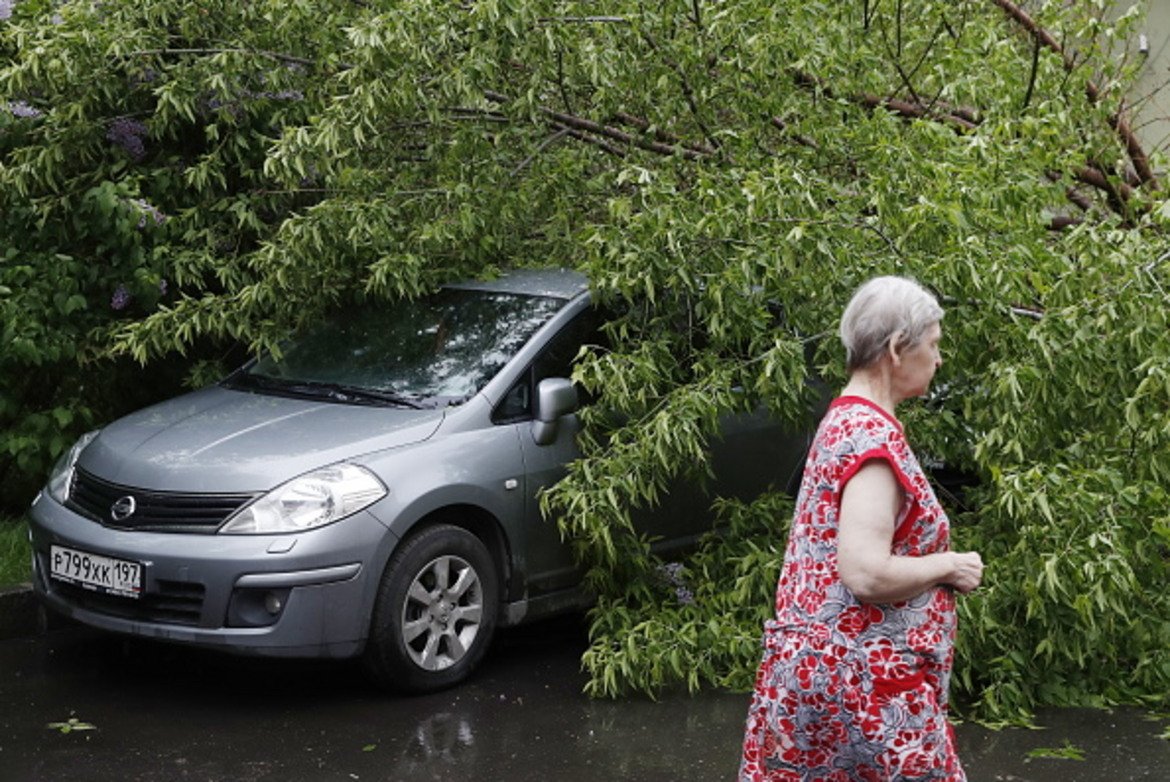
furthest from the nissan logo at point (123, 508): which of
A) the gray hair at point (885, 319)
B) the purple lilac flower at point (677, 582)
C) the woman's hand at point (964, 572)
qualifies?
the woman's hand at point (964, 572)

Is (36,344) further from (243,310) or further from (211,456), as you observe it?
(211,456)

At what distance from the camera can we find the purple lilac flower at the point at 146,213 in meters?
8.42

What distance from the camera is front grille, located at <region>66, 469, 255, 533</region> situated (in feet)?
21.3

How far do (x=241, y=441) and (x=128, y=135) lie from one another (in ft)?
8.45

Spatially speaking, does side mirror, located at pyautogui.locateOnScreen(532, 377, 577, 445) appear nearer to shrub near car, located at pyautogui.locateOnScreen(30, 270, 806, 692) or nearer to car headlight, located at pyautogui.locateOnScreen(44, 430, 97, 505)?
shrub near car, located at pyautogui.locateOnScreen(30, 270, 806, 692)

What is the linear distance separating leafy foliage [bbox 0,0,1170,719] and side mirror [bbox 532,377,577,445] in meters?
0.15

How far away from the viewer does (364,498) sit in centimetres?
653

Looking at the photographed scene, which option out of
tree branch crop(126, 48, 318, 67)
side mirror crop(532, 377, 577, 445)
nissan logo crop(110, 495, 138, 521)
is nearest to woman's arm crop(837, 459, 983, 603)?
side mirror crop(532, 377, 577, 445)

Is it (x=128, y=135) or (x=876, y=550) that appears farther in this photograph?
→ (x=128, y=135)

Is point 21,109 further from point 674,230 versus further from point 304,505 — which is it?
point 674,230

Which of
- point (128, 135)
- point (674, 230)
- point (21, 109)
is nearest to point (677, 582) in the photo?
point (674, 230)

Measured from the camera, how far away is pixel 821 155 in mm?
7398

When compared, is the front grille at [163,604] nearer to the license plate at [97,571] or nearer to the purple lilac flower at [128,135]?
the license plate at [97,571]

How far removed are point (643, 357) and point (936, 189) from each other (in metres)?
1.31
